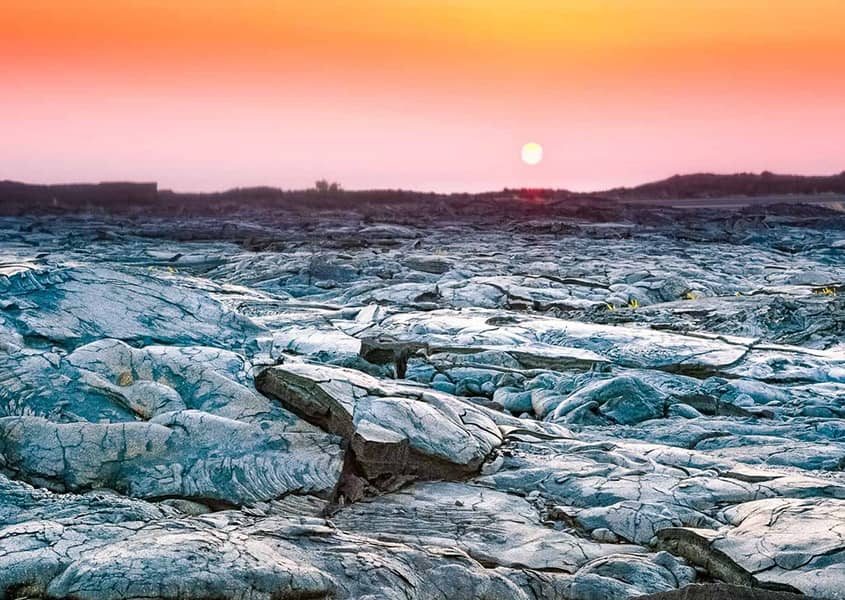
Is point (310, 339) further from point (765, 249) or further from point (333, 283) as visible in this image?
point (765, 249)

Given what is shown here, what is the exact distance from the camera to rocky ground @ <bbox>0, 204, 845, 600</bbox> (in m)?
3.44

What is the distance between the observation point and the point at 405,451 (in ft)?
16.0

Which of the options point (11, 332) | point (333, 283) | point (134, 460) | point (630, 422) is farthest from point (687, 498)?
point (333, 283)

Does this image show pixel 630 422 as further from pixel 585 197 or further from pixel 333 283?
pixel 585 197

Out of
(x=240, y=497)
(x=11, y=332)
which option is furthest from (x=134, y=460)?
(x=11, y=332)

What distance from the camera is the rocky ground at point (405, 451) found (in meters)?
3.44

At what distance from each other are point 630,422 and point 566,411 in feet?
1.72

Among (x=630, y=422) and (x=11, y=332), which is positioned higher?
(x=11, y=332)

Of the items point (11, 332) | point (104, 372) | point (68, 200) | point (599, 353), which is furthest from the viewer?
point (68, 200)

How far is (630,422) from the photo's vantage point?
662cm

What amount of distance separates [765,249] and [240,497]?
2223cm

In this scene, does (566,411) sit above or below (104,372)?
below

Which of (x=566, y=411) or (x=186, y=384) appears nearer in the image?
(x=186, y=384)

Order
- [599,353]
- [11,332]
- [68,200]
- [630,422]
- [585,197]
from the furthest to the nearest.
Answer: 1. [585,197]
2. [68,200]
3. [599,353]
4. [630,422]
5. [11,332]
